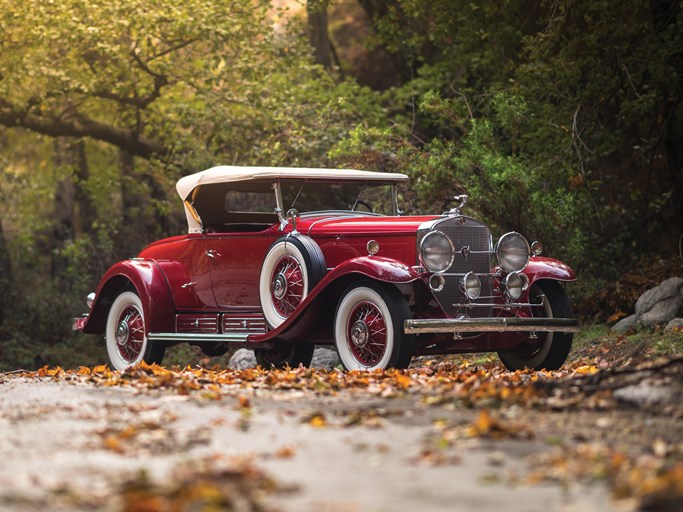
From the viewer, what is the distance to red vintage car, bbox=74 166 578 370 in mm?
9203

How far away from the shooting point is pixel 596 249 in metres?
15.2

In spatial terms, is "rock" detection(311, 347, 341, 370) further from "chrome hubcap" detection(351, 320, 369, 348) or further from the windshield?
"chrome hubcap" detection(351, 320, 369, 348)

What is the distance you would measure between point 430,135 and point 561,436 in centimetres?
1656

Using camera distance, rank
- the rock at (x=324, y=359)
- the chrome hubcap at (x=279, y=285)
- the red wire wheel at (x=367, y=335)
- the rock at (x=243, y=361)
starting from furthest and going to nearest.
Answer: 1. the rock at (x=243, y=361)
2. the rock at (x=324, y=359)
3. the chrome hubcap at (x=279, y=285)
4. the red wire wheel at (x=367, y=335)

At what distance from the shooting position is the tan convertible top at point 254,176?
419 inches

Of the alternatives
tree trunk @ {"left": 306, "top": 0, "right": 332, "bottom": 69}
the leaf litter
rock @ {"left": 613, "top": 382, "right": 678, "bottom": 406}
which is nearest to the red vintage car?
the leaf litter

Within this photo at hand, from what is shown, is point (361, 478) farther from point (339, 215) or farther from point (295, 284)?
point (339, 215)

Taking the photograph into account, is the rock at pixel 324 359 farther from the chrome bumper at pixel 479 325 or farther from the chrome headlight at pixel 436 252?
the chrome bumper at pixel 479 325

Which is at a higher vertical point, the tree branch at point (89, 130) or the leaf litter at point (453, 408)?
the tree branch at point (89, 130)

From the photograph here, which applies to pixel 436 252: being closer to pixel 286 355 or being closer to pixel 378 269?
pixel 378 269

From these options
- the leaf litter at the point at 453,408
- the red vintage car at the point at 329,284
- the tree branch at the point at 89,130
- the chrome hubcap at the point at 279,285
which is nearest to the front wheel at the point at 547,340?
the red vintage car at the point at 329,284

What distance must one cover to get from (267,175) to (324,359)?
4.60 metres

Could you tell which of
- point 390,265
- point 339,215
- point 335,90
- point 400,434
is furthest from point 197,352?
point 400,434

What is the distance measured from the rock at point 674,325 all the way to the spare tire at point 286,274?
461 centimetres
